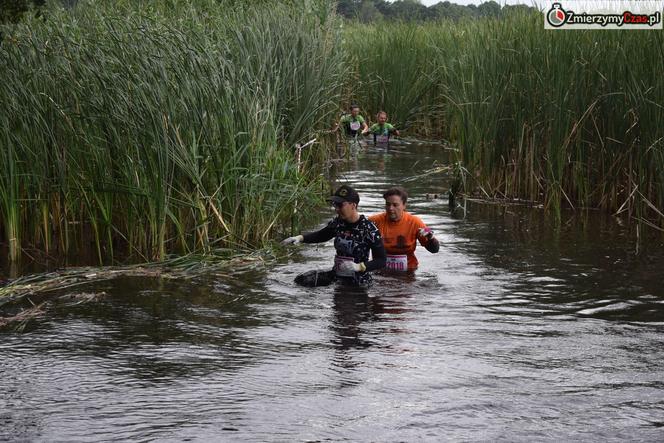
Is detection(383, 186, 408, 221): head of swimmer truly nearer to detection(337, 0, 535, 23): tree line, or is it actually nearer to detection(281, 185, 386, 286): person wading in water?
detection(281, 185, 386, 286): person wading in water

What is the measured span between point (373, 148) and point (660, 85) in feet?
38.8

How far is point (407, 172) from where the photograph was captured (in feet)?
62.4

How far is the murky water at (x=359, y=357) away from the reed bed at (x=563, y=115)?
1677 millimetres

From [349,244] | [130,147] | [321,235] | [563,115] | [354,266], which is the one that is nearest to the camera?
[354,266]

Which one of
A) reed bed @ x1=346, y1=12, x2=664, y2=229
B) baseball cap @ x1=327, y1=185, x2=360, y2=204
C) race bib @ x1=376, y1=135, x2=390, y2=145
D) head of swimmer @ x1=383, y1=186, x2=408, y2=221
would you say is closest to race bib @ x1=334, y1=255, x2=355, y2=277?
baseball cap @ x1=327, y1=185, x2=360, y2=204

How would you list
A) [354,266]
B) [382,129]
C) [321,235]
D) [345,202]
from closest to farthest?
1. [354,266]
2. [345,202]
3. [321,235]
4. [382,129]

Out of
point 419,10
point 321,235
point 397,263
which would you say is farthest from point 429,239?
point 419,10

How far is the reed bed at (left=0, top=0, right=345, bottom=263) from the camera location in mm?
9953

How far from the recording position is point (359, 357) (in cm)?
726

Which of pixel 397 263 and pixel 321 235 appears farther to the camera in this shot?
pixel 397 263

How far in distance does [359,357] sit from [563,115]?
6.78 meters

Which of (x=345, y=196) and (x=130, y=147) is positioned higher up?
(x=130, y=147)

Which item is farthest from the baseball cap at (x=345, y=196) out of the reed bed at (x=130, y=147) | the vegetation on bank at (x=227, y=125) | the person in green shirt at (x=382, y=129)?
the person in green shirt at (x=382, y=129)

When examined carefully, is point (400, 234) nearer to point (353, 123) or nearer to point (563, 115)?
point (563, 115)
